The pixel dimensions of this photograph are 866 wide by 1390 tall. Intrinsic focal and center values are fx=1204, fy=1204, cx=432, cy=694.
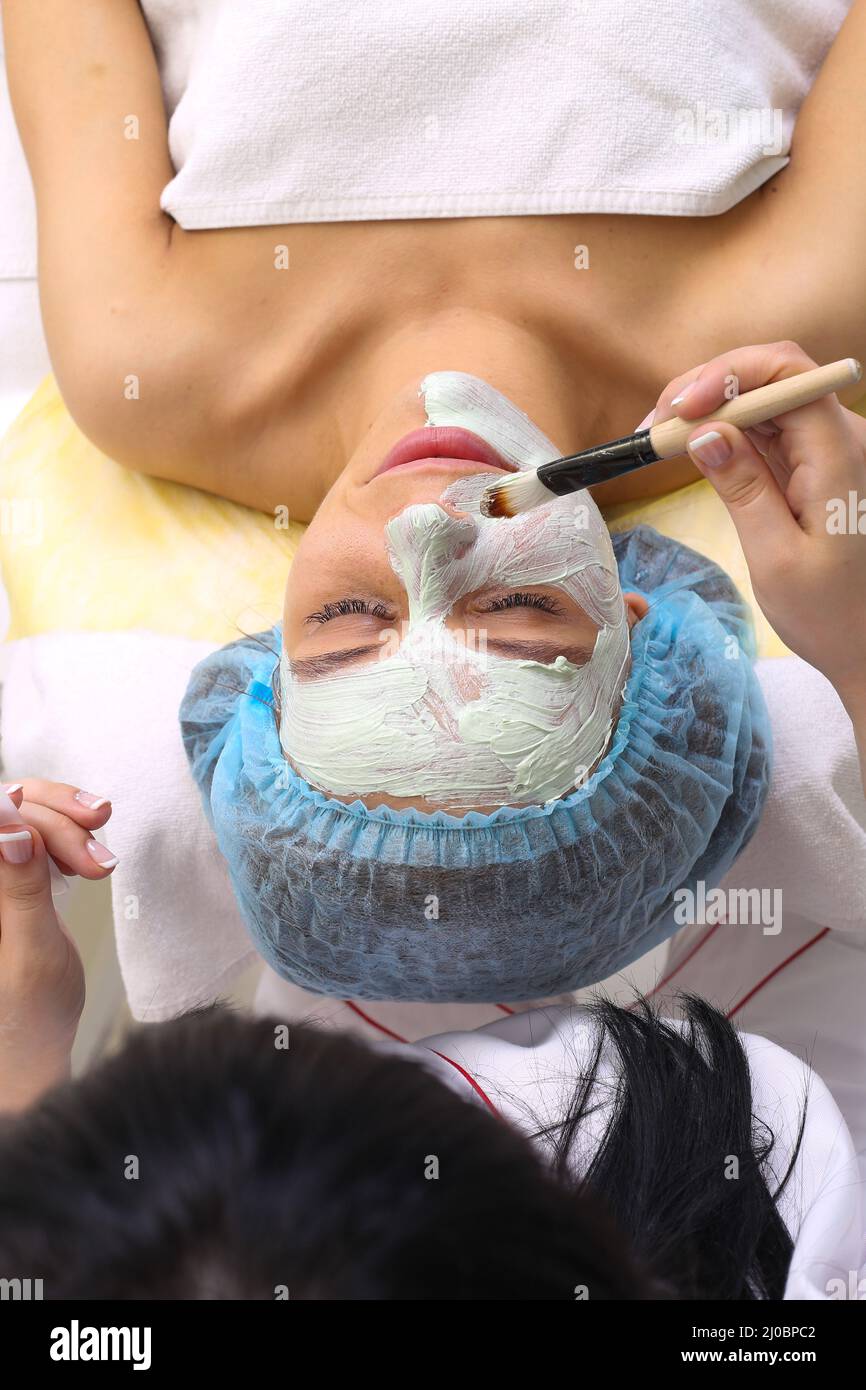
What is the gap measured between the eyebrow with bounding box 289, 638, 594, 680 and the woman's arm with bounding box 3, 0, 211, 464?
1.64 ft

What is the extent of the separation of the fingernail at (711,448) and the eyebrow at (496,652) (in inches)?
10.1

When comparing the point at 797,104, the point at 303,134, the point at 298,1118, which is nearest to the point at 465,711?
the point at 298,1118

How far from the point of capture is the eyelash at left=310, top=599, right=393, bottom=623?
1234 mm

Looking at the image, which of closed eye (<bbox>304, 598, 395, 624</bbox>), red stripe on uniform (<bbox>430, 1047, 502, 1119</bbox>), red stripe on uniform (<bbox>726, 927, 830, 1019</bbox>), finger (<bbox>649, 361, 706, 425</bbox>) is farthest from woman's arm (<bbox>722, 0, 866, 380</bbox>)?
red stripe on uniform (<bbox>430, 1047, 502, 1119</bbox>)

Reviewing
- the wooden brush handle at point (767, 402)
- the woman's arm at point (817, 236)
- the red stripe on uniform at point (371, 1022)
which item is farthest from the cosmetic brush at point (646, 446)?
the red stripe on uniform at point (371, 1022)

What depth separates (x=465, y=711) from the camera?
3.76ft

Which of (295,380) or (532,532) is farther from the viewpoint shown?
(295,380)

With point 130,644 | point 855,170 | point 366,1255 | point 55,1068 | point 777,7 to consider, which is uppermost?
point 777,7

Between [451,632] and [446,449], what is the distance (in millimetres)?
206

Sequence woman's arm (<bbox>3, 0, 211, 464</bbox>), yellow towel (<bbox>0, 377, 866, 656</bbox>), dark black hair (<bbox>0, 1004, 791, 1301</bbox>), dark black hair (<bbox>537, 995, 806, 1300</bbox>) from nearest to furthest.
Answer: dark black hair (<bbox>0, 1004, 791, 1301</bbox>) < dark black hair (<bbox>537, 995, 806, 1300</bbox>) < woman's arm (<bbox>3, 0, 211, 464</bbox>) < yellow towel (<bbox>0, 377, 866, 656</bbox>)

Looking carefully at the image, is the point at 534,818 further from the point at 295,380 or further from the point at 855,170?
the point at 855,170

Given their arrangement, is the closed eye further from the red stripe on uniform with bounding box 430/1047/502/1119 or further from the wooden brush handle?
the red stripe on uniform with bounding box 430/1047/502/1119

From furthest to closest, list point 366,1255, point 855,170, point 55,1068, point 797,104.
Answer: point 797,104 < point 855,170 < point 55,1068 < point 366,1255

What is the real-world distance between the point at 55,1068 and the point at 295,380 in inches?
34.2
